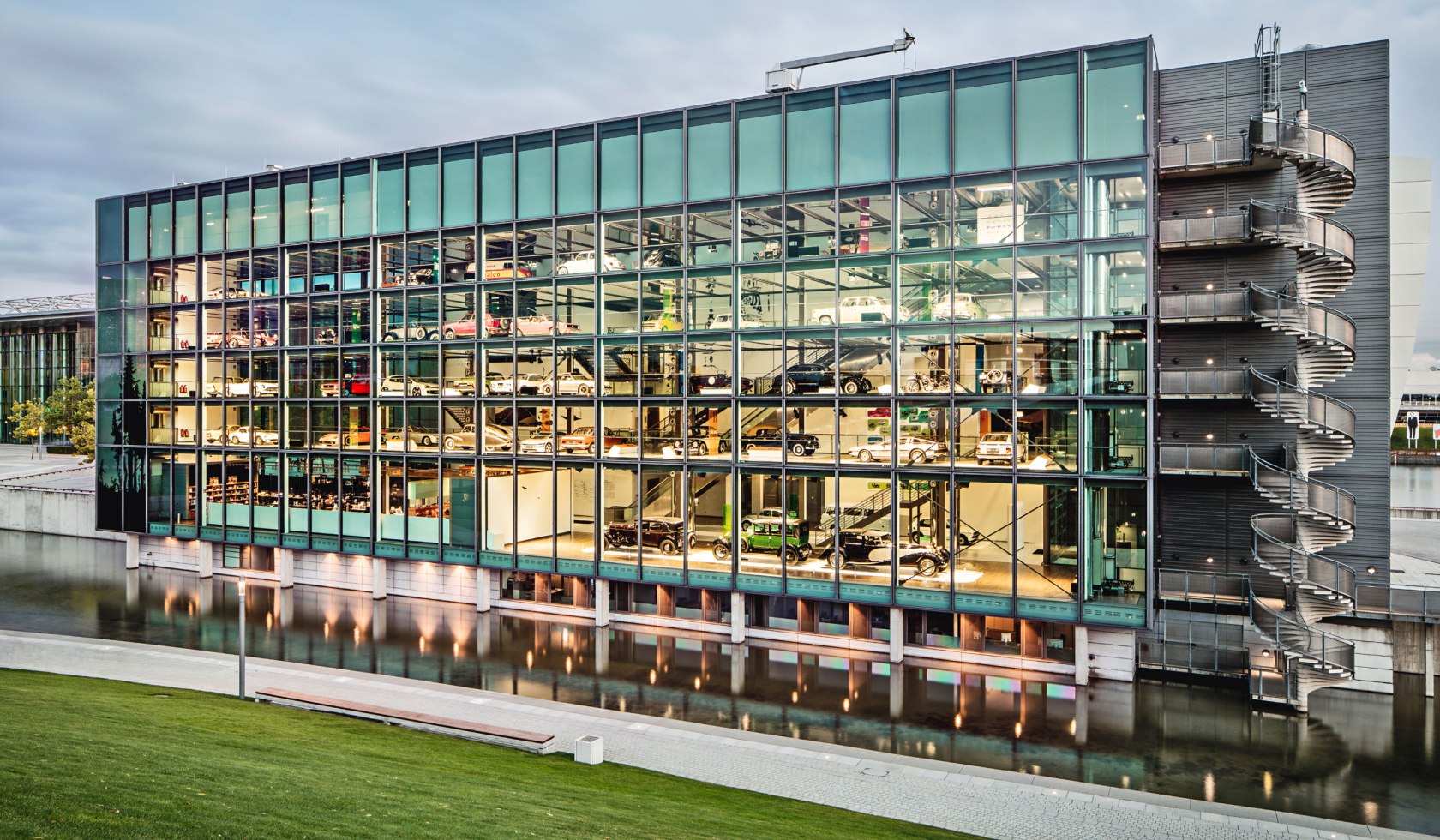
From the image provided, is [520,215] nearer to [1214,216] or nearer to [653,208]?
[653,208]

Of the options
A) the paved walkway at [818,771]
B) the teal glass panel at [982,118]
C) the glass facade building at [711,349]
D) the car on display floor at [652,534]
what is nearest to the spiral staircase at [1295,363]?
the glass facade building at [711,349]

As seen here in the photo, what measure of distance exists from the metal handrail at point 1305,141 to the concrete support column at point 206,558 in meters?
39.9

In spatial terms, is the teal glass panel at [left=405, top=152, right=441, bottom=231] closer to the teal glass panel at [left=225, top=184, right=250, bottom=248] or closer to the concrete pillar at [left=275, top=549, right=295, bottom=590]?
the teal glass panel at [left=225, top=184, right=250, bottom=248]

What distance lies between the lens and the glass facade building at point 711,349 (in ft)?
79.4

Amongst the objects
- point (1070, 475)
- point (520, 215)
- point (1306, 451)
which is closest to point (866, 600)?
point (1070, 475)

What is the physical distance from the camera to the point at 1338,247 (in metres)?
23.7

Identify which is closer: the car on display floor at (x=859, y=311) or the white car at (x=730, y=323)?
the car on display floor at (x=859, y=311)

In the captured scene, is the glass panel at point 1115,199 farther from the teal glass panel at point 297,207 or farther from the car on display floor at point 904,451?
the teal glass panel at point 297,207

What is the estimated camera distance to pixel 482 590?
105 ft

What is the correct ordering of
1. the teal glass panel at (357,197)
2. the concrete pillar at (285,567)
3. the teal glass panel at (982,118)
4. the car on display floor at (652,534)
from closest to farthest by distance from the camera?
the teal glass panel at (982,118) < the car on display floor at (652,534) < the teal glass panel at (357,197) < the concrete pillar at (285,567)

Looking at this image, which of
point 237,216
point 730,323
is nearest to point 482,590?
point 730,323

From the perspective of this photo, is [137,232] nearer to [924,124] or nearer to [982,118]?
[924,124]

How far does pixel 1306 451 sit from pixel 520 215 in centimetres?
2504

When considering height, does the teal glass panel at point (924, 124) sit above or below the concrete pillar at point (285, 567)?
above
